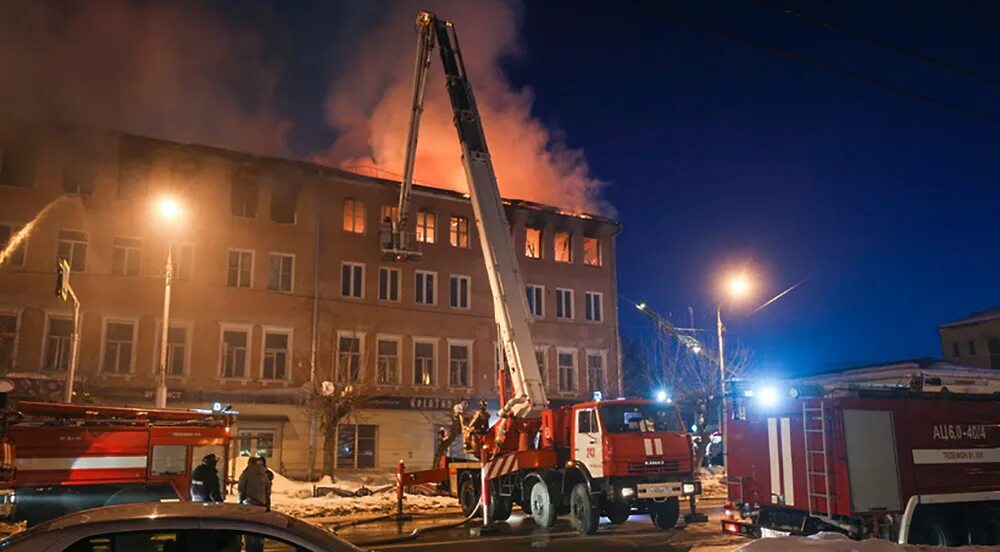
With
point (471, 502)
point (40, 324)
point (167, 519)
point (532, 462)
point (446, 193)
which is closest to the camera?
point (167, 519)

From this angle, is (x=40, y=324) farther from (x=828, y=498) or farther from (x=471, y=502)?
(x=828, y=498)

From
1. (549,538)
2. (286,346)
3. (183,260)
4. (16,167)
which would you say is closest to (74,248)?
(16,167)

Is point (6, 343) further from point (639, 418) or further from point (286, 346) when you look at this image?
point (639, 418)

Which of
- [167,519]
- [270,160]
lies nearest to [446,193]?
[270,160]

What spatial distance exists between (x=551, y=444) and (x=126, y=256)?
70.8 feet

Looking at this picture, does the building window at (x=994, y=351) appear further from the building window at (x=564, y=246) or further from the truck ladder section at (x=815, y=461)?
the truck ladder section at (x=815, y=461)

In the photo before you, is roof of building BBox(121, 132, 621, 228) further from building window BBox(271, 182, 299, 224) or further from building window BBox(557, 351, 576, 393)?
building window BBox(557, 351, 576, 393)

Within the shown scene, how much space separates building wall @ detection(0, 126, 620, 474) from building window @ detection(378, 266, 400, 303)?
1.16 ft

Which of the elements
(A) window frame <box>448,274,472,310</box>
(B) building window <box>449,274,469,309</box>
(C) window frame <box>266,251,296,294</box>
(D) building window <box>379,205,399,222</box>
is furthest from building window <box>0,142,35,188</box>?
(B) building window <box>449,274,469,309</box>

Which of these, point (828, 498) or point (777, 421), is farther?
point (777, 421)

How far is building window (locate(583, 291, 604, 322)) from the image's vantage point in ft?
135

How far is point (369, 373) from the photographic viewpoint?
3412cm

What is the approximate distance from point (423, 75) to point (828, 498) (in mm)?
14469

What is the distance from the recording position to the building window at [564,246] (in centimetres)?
4116
